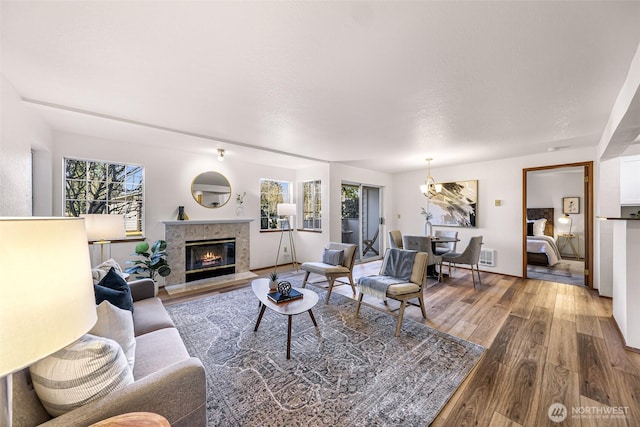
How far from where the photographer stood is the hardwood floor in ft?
5.30

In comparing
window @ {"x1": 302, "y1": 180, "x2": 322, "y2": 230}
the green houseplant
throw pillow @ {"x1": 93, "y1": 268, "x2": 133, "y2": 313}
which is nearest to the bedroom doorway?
window @ {"x1": 302, "y1": 180, "x2": 322, "y2": 230}

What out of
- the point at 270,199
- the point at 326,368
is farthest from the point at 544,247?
the point at 270,199

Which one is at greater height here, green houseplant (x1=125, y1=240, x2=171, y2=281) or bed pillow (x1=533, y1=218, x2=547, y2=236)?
bed pillow (x1=533, y1=218, x2=547, y2=236)

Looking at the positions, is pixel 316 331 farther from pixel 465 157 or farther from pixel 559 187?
pixel 559 187

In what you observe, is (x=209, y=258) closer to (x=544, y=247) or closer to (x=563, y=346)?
(x=563, y=346)

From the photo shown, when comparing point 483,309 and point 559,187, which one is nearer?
point 483,309

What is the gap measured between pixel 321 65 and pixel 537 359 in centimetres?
311

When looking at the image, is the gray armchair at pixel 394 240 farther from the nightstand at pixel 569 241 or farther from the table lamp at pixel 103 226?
the nightstand at pixel 569 241

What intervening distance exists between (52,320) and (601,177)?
5776mm

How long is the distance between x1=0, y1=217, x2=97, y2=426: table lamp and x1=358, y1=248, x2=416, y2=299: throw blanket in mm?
2572

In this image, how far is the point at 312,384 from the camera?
1.85 m

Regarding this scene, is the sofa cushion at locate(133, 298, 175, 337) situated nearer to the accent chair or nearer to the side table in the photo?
the side table

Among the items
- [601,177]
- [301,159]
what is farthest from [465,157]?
[301,159]

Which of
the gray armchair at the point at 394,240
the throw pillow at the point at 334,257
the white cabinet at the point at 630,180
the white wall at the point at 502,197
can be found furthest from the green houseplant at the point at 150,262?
the white cabinet at the point at 630,180
